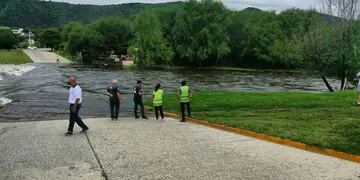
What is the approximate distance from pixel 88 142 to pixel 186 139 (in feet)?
9.51

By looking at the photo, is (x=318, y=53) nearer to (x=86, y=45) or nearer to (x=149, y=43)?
(x=149, y=43)

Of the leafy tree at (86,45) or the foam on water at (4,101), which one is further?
the leafy tree at (86,45)

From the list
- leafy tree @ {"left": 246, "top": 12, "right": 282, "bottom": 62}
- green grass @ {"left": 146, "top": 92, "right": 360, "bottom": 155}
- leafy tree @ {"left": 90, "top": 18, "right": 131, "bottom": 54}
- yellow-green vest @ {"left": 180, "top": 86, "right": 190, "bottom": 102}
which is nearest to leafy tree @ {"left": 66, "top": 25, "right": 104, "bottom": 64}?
leafy tree @ {"left": 90, "top": 18, "right": 131, "bottom": 54}

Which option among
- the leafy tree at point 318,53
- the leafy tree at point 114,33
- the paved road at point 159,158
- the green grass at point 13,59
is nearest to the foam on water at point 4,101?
the paved road at point 159,158

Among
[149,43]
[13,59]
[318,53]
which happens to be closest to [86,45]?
[13,59]

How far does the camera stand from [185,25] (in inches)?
3465

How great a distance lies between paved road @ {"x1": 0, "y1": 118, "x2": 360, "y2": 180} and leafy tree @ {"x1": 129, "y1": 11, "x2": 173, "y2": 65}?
71.5 meters

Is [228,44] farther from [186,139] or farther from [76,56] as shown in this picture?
[186,139]

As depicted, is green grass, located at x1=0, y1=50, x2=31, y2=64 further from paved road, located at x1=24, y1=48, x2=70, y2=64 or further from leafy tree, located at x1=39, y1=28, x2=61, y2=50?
leafy tree, located at x1=39, y1=28, x2=61, y2=50

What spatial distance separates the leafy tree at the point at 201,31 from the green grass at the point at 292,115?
5486cm

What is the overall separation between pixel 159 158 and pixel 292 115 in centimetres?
959

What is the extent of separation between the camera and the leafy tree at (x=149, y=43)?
8825cm

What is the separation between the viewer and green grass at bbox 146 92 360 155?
14742 mm

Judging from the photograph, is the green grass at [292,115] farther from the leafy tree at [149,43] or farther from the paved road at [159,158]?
the leafy tree at [149,43]
